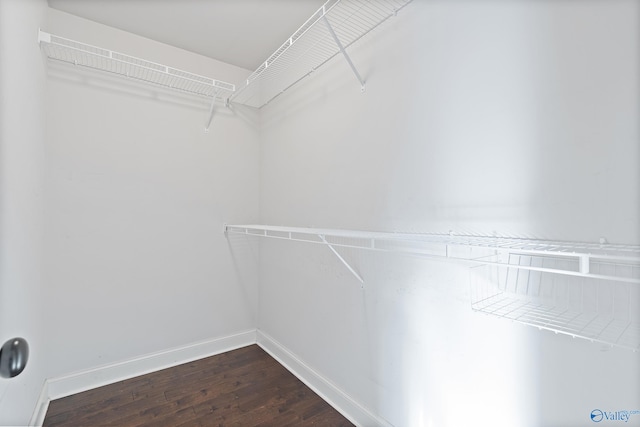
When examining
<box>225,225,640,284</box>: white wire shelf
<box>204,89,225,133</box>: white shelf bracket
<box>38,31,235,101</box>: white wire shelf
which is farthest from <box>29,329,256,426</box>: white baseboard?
<box>38,31,235,101</box>: white wire shelf

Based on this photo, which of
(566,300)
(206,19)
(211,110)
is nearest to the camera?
(566,300)

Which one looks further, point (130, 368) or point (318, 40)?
point (130, 368)

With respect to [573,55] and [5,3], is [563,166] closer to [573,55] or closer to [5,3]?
[573,55]

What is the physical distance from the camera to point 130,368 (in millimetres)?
2131

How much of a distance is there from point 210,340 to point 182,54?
7.79 feet

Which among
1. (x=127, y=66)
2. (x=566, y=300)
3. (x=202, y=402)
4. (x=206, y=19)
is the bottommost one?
(x=202, y=402)

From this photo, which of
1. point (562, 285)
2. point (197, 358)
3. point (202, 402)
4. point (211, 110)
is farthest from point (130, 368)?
point (562, 285)

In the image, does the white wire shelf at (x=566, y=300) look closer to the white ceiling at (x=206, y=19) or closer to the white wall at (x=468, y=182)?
the white wall at (x=468, y=182)

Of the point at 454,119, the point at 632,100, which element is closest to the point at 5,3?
the point at 454,119

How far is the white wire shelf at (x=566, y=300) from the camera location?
0.81 meters

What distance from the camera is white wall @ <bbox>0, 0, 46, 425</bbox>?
41.3 inches

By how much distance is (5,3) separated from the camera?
41.8 inches

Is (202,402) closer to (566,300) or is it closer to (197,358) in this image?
(197,358)

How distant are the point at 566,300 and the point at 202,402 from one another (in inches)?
79.0
